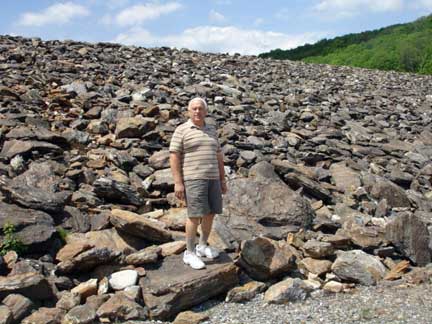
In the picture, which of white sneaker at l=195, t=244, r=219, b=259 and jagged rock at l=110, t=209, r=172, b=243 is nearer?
white sneaker at l=195, t=244, r=219, b=259

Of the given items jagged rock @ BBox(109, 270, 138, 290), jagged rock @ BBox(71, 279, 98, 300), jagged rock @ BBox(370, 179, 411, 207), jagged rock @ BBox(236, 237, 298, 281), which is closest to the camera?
jagged rock @ BBox(71, 279, 98, 300)

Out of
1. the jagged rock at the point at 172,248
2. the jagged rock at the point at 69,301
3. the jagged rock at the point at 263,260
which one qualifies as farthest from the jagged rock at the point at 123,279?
the jagged rock at the point at 263,260

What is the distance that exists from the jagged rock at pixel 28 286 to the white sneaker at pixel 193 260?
1760 millimetres

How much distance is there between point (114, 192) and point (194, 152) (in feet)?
8.51

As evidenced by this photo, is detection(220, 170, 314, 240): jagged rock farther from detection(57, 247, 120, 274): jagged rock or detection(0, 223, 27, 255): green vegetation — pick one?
detection(0, 223, 27, 255): green vegetation

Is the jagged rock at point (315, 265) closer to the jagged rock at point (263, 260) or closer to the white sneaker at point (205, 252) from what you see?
the jagged rock at point (263, 260)

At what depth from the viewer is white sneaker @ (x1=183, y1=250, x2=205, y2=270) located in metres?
6.67

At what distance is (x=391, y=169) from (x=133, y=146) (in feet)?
22.0

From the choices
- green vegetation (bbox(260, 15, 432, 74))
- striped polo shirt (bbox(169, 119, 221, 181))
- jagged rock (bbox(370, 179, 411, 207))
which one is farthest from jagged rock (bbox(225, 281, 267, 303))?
green vegetation (bbox(260, 15, 432, 74))

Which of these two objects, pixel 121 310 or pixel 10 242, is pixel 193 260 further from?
pixel 10 242

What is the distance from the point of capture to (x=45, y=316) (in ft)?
18.7

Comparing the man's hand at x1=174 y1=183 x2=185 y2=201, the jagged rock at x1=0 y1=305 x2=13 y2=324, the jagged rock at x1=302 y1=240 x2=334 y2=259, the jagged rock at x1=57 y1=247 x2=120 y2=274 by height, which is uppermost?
the man's hand at x1=174 y1=183 x2=185 y2=201

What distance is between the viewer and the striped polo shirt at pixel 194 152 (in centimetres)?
663

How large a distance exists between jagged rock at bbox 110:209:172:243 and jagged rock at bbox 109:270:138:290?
38.2 inches
